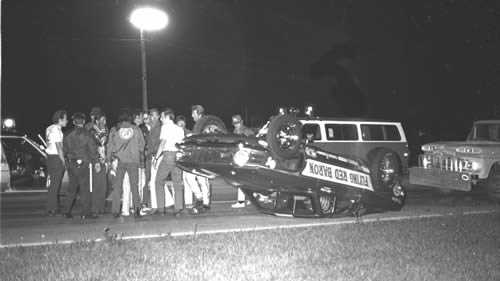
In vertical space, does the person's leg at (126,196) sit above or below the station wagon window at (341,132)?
below

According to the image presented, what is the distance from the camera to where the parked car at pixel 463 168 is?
40.9 feet

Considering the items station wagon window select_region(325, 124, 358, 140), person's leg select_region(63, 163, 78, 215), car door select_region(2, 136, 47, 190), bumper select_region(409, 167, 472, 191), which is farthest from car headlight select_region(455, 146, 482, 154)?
car door select_region(2, 136, 47, 190)

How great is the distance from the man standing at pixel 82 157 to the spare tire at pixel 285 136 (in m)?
3.42

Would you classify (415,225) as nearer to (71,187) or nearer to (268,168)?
(268,168)

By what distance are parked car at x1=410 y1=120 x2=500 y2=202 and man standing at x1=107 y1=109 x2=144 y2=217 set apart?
23.7 feet

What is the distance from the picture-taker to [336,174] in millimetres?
8984

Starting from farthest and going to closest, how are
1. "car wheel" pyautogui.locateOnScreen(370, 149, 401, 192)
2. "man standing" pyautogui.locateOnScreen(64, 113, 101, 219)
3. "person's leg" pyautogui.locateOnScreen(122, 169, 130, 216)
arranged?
"car wheel" pyautogui.locateOnScreen(370, 149, 401, 192) → "person's leg" pyautogui.locateOnScreen(122, 169, 130, 216) → "man standing" pyautogui.locateOnScreen(64, 113, 101, 219)

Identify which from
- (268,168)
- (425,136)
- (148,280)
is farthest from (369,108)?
(148,280)

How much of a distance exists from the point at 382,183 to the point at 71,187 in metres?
5.68

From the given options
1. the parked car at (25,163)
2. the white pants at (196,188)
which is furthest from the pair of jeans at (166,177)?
the parked car at (25,163)

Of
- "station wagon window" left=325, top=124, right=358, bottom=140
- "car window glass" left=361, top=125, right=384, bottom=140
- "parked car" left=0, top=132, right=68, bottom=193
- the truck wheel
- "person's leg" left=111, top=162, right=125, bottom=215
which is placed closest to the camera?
"person's leg" left=111, top=162, right=125, bottom=215

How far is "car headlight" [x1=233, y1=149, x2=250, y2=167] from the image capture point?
25.2 feet

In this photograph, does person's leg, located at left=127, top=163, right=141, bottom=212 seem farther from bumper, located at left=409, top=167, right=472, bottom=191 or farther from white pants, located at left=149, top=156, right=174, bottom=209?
bumper, located at left=409, top=167, right=472, bottom=191

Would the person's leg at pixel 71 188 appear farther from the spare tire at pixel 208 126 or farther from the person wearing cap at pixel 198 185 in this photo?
the spare tire at pixel 208 126
